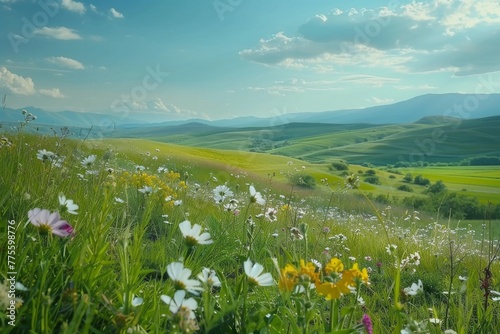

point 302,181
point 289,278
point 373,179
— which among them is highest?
point 289,278

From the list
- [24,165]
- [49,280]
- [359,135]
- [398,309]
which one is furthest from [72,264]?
[359,135]

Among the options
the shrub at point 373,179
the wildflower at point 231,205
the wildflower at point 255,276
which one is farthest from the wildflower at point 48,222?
the shrub at point 373,179

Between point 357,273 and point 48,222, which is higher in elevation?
point 48,222

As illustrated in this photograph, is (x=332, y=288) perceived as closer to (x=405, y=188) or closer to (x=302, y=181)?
(x=302, y=181)

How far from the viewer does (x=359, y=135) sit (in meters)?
107

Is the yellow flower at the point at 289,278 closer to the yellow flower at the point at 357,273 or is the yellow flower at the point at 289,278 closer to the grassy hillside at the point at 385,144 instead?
the yellow flower at the point at 357,273

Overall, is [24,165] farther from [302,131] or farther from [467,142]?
[302,131]

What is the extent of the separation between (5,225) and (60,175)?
131cm

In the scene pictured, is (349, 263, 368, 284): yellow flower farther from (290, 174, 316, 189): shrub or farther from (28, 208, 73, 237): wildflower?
(290, 174, 316, 189): shrub

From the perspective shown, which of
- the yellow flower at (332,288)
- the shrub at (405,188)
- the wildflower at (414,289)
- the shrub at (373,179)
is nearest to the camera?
the yellow flower at (332,288)

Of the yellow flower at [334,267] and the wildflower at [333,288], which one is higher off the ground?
the yellow flower at [334,267]

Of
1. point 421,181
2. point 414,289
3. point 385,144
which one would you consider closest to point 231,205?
point 414,289

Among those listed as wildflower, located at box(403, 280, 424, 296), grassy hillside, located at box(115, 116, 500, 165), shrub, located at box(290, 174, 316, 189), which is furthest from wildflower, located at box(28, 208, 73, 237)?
grassy hillside, located at box(115, 116, 500, 165)

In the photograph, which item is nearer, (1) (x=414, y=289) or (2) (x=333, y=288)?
(2) (x=333, y=288)
